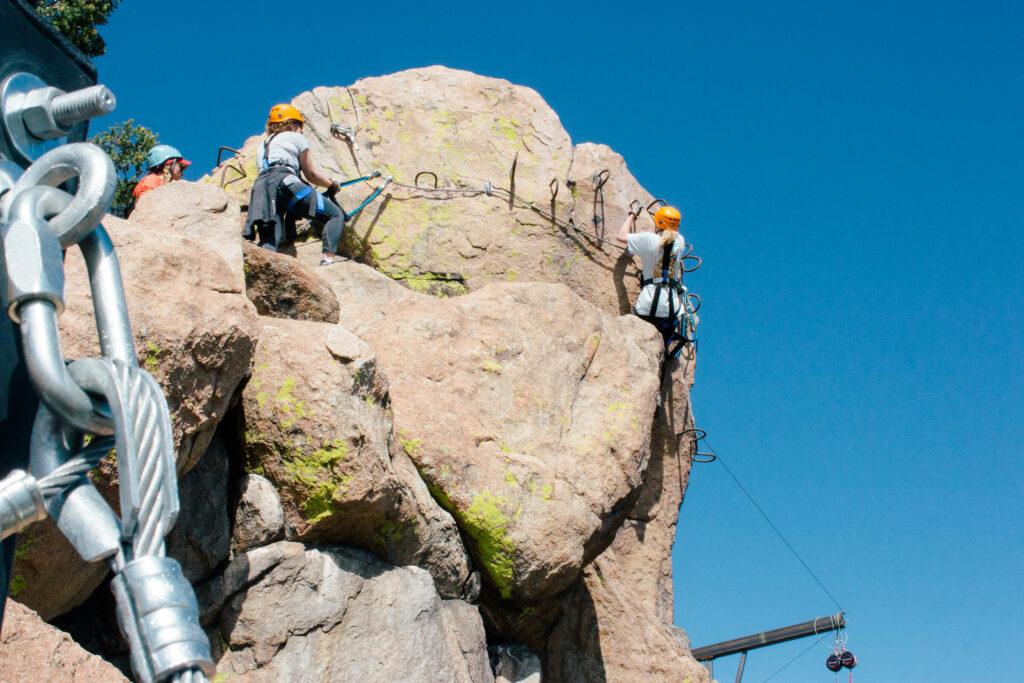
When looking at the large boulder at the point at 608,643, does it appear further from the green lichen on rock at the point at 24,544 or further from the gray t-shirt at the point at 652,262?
the green lichen on rock at the point at 24,544

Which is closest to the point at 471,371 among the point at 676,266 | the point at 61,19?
the point at 676,266

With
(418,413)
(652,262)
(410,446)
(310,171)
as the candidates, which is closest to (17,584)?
(410,446)

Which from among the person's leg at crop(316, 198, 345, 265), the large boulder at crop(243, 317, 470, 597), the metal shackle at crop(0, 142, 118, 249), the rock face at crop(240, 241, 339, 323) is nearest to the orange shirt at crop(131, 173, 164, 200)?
the person's leg at crop(316, 198, 345, 265)

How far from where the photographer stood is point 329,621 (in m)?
6.30

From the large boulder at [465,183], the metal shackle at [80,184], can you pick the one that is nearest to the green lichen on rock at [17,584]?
the metal shackle at [80,184]

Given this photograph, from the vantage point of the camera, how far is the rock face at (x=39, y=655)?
13.8ft

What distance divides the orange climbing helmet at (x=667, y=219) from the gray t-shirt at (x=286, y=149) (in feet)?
13.5

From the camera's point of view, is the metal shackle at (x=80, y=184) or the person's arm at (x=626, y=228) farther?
the person's arm at (x=626, y=228)

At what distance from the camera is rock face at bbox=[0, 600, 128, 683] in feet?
13.8

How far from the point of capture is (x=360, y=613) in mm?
6461

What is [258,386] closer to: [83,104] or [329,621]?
[329,621]

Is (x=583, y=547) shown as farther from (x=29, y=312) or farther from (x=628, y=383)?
(x=29, y=312)

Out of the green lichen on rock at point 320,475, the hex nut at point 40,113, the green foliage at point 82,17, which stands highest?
the green foliage at point 82,17

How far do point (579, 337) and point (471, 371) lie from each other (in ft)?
4.43
